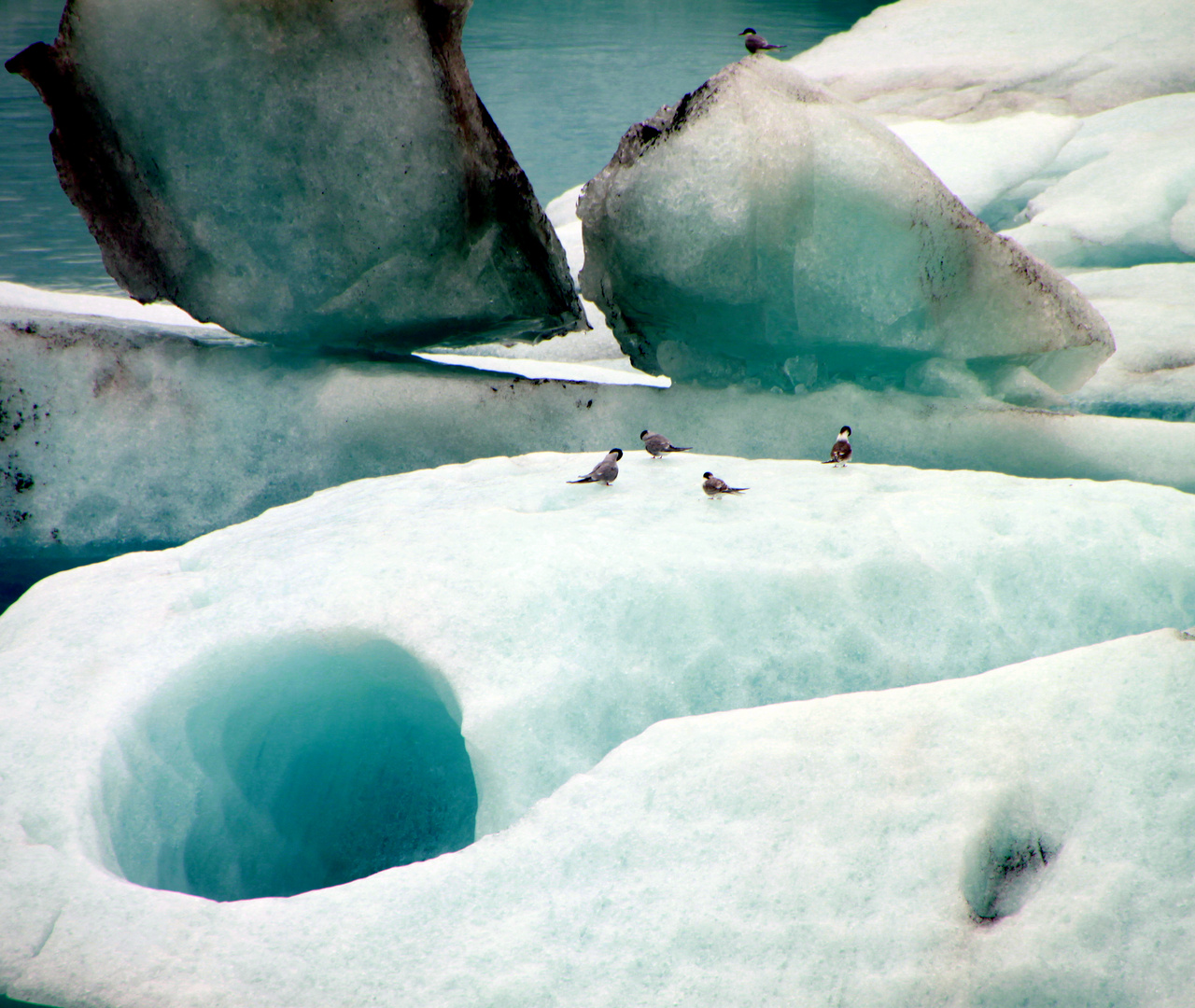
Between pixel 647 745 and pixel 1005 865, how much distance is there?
719 mm

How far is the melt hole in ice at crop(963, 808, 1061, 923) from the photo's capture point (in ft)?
5.36

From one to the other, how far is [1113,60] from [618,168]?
8401 millimetres

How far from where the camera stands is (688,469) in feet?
10.8

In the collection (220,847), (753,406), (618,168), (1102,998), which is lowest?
(220,847)

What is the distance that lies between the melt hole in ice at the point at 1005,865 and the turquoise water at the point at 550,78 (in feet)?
28.9

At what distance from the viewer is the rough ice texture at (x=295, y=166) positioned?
12.2 feet

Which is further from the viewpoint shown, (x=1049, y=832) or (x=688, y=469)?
(x=688, y=469)

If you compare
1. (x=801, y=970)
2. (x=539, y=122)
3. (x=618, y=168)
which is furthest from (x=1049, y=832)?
(x=539, y=122)

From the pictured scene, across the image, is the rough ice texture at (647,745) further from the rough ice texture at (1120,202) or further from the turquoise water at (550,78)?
the turquoise water at (550,78)

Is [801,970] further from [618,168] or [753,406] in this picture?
[618,168]

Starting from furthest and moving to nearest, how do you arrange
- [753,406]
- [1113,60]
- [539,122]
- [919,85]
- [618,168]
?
[539,122], [919,85], [1113,60], [753,406], [618,168]

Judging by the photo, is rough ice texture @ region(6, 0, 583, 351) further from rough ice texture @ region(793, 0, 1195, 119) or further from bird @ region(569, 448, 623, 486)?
rough ice texture @ region(793, 0, 1195, 119)

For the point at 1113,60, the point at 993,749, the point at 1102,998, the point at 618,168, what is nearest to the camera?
the point at 1102,998

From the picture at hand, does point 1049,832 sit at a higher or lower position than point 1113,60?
lower
